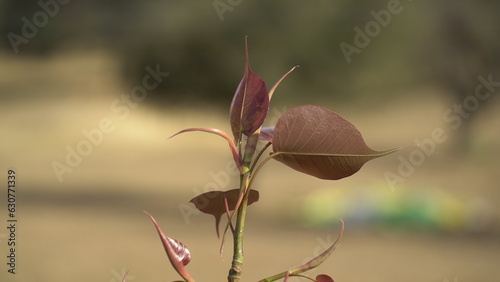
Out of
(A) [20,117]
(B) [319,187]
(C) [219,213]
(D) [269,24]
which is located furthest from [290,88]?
(C) [219,213]

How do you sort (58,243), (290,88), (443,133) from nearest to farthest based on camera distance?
(58,243) < (443,133) < (290,88)

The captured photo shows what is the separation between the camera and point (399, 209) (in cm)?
195

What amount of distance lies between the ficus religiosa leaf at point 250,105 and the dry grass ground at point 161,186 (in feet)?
3.15

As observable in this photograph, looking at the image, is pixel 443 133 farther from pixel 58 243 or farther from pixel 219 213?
pixel 219 213

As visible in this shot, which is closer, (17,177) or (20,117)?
(17,177)

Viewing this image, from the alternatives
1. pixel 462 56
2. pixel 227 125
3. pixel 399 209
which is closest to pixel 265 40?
pixel 227 125

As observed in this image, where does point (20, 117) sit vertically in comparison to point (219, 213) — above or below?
above

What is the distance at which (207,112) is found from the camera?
7.95 ft

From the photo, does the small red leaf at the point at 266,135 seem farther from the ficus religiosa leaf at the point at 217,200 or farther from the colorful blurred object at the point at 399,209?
the colorful blurred object at the point at 399,209

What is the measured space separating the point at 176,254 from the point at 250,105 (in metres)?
0.06

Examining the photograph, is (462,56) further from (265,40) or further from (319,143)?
(319,143)

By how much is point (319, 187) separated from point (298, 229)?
1.26 ft

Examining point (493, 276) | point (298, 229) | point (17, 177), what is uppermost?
point (17, 177)

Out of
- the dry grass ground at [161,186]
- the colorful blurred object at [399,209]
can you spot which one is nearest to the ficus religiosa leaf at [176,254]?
the dry grass ground at [161,186]
